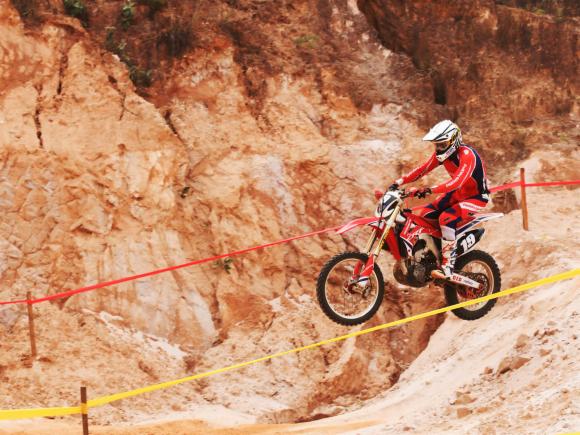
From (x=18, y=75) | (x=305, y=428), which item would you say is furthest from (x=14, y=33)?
(x=305, y=428)

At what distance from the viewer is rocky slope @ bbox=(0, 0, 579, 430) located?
11133mm

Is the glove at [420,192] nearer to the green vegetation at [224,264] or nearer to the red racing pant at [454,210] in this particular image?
the red racing pant at [454,210]

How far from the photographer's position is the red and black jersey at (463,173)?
862cm

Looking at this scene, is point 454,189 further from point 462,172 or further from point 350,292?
point 350,292

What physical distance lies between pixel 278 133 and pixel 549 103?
5602 millimetres

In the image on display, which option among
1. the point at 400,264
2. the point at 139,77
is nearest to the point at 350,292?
Result: the point at 400,264

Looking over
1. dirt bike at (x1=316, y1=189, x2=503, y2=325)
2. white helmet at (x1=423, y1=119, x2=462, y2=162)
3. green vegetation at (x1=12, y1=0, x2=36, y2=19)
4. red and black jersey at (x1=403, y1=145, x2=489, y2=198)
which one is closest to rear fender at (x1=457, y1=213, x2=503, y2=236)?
dirt bike at (x1=316, y1=189, x2=503, y2=325)

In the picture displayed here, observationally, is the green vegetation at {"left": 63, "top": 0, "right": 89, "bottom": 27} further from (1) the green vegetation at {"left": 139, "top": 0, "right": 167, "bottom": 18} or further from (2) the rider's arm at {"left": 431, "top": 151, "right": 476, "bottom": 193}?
(2) the rider's arm at {"left": 431, "top": 151, "right": 476, "bottom": 193}

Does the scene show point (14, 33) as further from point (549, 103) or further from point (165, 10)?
point (549, 103)

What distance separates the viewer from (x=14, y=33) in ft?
42.7

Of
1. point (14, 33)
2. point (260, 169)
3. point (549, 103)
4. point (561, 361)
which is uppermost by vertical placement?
point (14, 33)

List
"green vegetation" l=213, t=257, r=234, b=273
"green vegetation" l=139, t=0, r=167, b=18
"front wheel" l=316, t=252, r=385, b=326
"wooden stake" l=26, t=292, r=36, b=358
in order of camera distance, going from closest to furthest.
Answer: "front wheel" l=316, t=252, r=385, b=326 → "wooden stake" l=26, t=292, r=36, b=358 → "green vegetation" l=213, t=257, r=234, b=273 → "green vegetation" l=139, t=0, r=167, b=18

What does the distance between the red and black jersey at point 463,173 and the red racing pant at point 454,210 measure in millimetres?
58

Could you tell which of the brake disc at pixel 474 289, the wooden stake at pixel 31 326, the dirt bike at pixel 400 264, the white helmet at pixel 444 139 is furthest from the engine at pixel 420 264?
the wooden stake at pixel 31 326
